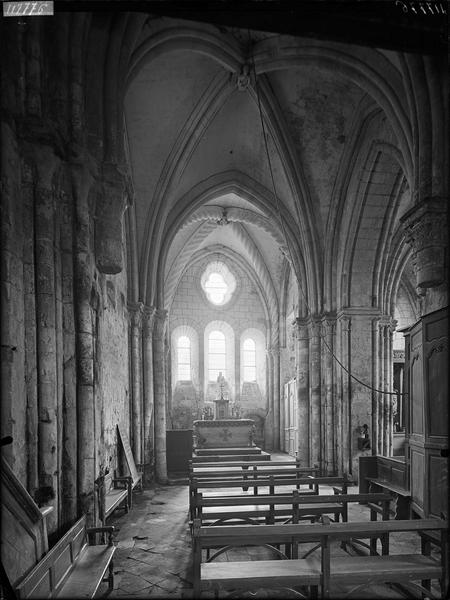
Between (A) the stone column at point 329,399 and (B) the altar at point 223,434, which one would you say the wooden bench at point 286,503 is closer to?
(A) the stone column at point 329,399

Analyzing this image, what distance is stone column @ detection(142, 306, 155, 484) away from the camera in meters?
13.4

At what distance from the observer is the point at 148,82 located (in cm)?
1063

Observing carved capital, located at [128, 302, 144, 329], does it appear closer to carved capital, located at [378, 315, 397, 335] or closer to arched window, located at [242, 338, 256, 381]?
carved capital, located at [378, 315, 397, 335]

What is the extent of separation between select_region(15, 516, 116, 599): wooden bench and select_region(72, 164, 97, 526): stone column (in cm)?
33

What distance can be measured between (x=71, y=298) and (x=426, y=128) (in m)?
5.65

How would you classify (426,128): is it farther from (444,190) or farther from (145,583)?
(145,583)

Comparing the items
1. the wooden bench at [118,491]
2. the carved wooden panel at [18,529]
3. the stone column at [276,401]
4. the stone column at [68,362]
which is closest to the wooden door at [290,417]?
the stone column at [276,401]

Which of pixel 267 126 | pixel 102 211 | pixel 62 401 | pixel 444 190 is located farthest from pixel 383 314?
pixel 62 401

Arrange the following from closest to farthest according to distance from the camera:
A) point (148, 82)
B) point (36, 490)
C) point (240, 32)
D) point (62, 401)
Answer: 1. point (36, 490)
2. point (62, 401)
3. point (240, 32)
4. point (148, 82)

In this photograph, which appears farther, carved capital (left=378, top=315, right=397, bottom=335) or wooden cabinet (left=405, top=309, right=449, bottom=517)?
carved capital (left=378, top=315, right=397, bottom=335)

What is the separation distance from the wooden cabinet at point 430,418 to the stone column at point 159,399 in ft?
25.3

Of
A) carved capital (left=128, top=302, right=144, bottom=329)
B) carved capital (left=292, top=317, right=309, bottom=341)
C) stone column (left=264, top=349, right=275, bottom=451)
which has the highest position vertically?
carved capital (left=128, top=302, right=144, bottom=329)

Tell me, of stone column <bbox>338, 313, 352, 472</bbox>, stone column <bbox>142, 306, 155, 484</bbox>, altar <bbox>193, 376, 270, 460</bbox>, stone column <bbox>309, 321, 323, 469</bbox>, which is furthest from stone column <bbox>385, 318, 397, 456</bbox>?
stone column <bbox>142, 306, 155, 484</bbox>

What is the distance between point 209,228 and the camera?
19.7 metres
